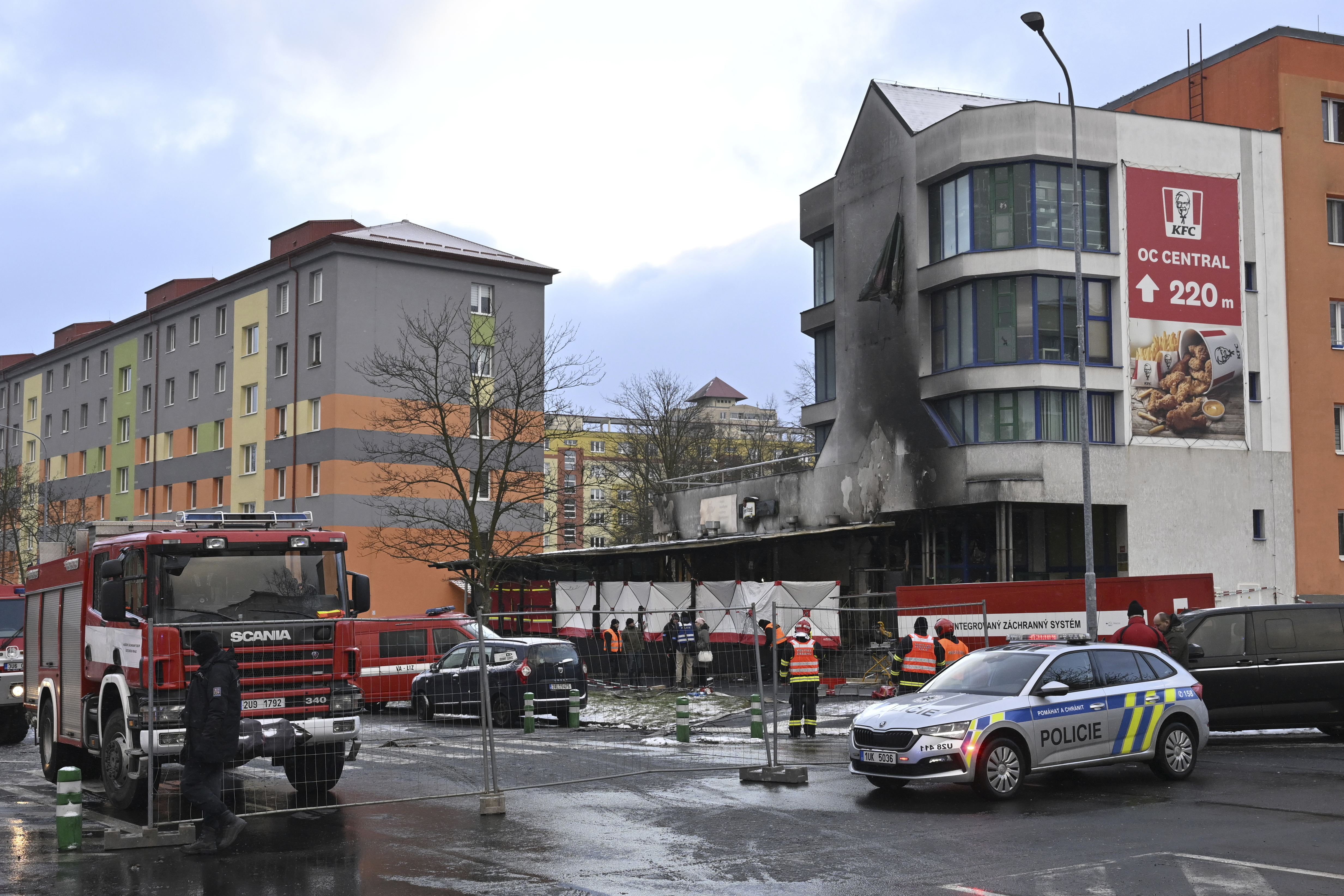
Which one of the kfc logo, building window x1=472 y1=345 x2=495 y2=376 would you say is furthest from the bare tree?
the kfc logo

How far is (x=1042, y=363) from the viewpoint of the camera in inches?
1422

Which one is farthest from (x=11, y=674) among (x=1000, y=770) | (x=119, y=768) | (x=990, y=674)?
(x=1000, y=770)

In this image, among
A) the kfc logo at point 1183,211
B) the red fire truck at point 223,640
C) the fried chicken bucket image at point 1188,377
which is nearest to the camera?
the red fire truck at point 223,640

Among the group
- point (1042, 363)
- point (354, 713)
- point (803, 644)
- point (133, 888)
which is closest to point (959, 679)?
point (803, 644)

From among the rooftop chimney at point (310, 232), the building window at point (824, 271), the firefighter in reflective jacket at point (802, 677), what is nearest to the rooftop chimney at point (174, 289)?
the rooftop chimney at point (310, 232)

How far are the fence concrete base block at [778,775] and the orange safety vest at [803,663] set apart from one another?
4.15 meters

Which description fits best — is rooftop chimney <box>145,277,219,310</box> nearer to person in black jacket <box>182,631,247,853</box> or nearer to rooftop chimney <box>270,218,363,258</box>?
rooftop chimney <box>270,218,363,258</box>

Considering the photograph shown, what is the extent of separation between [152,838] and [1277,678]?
1413cm

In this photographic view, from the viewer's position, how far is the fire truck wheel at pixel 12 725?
2156 centimetres

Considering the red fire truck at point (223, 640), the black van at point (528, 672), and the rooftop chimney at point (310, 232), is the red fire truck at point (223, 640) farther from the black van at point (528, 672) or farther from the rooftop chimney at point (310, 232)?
the rooftop chimney at point (310, 232)

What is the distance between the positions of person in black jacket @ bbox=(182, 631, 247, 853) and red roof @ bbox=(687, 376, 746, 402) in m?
144

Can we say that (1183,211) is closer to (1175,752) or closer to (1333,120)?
(1333,120)

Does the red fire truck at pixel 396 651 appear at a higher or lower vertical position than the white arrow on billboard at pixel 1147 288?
lower

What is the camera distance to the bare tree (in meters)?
38.0
